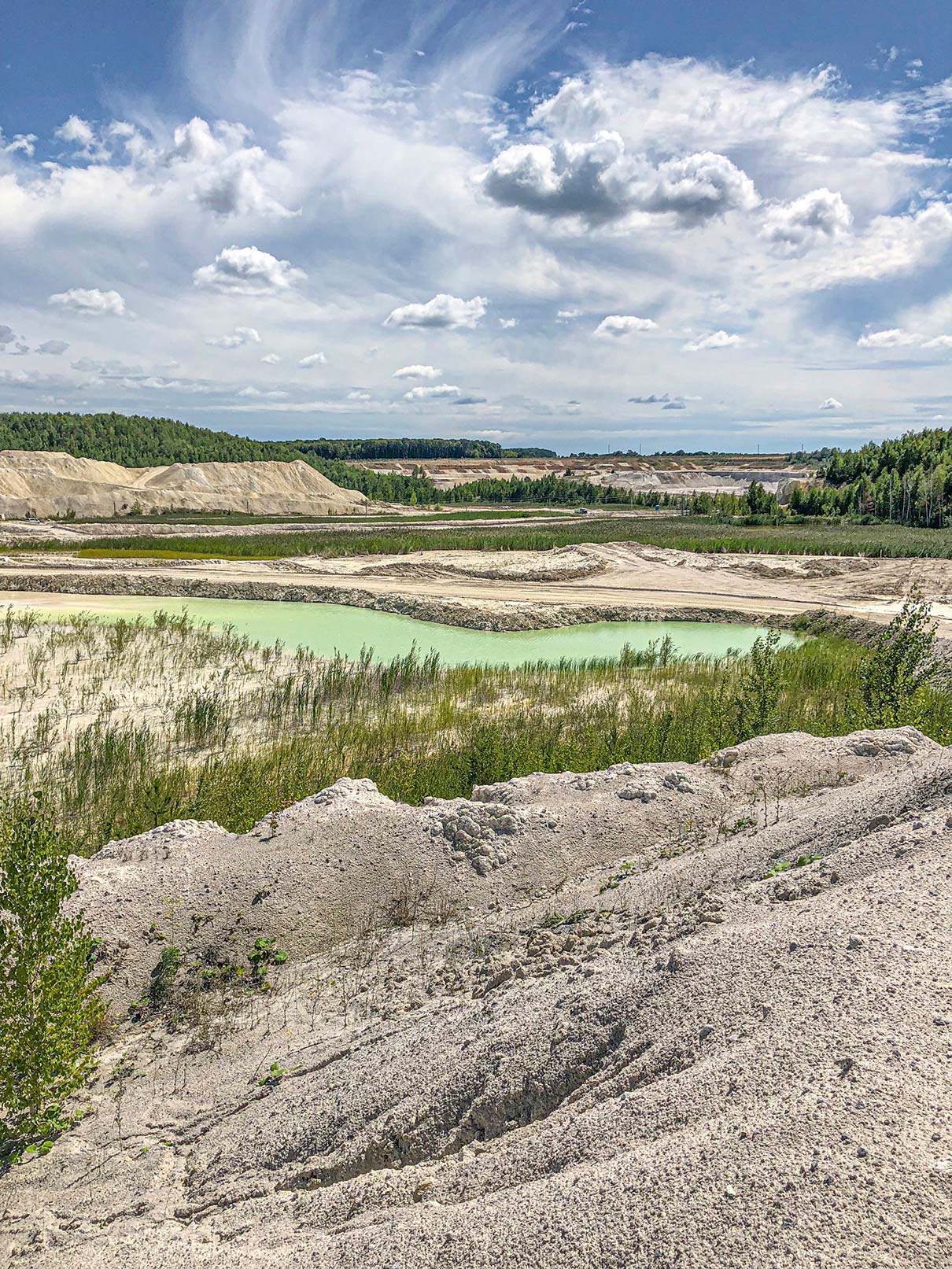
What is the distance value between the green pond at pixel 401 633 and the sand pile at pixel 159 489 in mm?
54129

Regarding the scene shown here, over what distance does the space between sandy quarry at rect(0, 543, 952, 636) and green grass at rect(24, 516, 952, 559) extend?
2.74 metres

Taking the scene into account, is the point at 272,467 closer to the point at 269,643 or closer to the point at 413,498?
the point at 413,498

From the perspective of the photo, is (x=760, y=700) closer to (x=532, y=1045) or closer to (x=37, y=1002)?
(x=532, y=1045)

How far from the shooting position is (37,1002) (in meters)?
5.53

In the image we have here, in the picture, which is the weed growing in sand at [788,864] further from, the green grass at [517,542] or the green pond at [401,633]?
the green grass at [517,542]

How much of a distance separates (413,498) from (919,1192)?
11053 centimetres

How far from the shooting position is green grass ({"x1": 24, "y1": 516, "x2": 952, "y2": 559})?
47281mm

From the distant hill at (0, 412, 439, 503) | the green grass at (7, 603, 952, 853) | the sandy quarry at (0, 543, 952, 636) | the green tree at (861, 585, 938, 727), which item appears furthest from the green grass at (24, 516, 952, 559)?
the distant hill at (0, 412, 439, 503)

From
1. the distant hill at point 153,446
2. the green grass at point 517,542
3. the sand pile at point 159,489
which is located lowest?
the green grass at point 517,542

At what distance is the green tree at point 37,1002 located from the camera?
5184mm

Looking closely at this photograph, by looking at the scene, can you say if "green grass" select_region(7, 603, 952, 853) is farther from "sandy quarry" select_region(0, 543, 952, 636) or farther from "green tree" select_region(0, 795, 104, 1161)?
"sandy quarry" select_region(0, 543, 952, 636)

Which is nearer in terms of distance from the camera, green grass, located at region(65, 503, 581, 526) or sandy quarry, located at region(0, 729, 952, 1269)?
sandy quarry, located at region(0, 729, 952, 1269)

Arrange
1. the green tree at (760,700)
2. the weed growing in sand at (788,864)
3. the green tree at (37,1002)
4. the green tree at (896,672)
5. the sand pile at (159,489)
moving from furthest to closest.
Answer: the sand pile at (159,489), the green tree at (760,700), the green tree at (896,672), the weed growing in sand at (788,864), the green tree at (37,1002)

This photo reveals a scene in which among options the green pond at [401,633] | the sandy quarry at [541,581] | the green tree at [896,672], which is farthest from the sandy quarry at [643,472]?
the green tree at [896,672]
